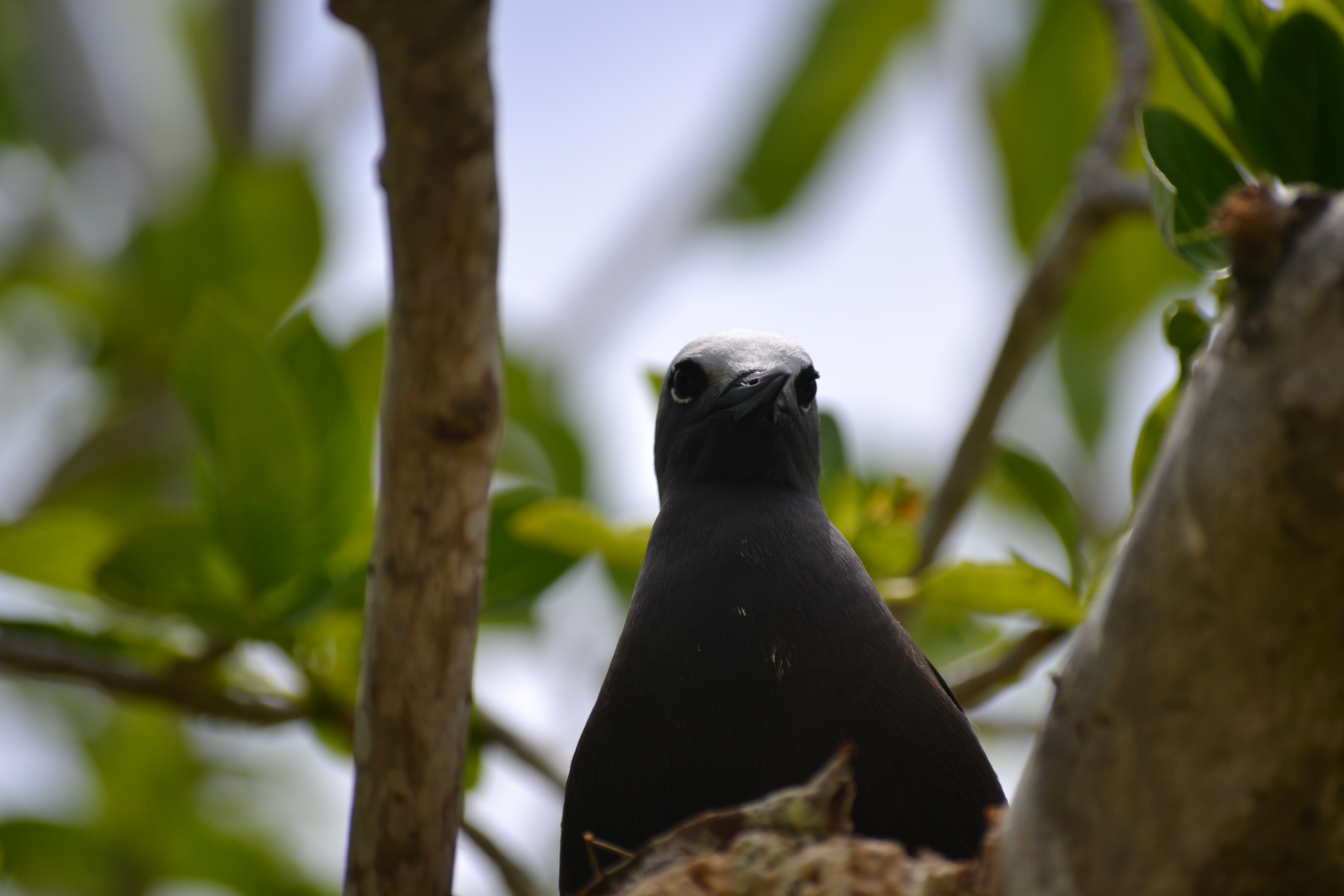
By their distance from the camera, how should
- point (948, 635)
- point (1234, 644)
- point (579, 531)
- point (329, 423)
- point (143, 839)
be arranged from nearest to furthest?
point (1234, 644) < point (579, 531) < point (329, 423) < point (948, 635) < point (143, 839)

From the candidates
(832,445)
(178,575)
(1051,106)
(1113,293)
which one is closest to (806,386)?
(832,445)

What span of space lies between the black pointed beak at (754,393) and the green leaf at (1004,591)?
0.55 m

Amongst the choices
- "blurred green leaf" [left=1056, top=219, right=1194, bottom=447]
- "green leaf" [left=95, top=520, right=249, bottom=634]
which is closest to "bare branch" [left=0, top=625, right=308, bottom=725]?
"green leaf" [left=95, top=520, right=249, bottom=634]

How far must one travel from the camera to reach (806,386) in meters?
2.95

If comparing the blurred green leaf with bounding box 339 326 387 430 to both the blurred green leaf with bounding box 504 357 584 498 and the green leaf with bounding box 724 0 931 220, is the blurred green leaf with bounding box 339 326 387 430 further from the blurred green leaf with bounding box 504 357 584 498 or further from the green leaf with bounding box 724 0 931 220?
the green leaf with bounding box 724 0 931 220

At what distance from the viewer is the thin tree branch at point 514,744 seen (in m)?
3.38

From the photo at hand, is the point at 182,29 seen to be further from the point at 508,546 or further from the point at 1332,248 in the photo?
the point at 1332,248

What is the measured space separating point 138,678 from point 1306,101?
114 inches

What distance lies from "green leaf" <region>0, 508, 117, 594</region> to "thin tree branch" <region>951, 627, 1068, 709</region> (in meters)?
2.26

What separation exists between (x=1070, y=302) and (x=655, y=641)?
3741 mm

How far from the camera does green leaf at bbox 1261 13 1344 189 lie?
208 centimetres

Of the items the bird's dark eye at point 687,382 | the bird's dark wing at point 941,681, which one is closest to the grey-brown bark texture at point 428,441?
the bird's dark eye at point 687,382

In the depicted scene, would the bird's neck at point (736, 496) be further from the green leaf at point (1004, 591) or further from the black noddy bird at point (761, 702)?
the green leaf at point (1004, 591)

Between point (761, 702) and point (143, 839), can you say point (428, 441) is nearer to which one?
point (761, 702)
